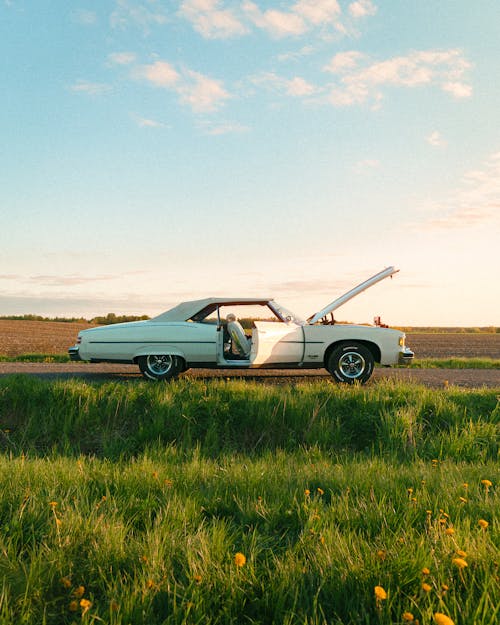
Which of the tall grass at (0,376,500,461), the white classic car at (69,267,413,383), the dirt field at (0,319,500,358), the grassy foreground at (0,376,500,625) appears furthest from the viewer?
the dirt field at (0,319,500,358)

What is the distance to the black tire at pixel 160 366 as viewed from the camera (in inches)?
382

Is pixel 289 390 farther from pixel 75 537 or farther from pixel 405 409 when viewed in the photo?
pixel 75 537

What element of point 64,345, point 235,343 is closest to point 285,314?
point 235,343

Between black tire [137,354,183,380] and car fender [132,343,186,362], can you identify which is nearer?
car fender [132,343,186,362]

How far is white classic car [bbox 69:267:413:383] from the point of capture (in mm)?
9547

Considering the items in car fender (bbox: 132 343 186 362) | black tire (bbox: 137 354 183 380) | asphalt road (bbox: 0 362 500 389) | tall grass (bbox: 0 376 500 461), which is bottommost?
tall grass (bbox: 0 376 500 461)

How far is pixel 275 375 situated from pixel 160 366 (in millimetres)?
2951

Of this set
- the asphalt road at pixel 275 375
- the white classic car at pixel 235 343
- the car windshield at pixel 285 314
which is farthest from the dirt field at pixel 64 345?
the car windshield at pixel 285 314

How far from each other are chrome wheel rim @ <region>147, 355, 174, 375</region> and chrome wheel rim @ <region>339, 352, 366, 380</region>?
337 cm

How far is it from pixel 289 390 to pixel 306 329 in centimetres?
162

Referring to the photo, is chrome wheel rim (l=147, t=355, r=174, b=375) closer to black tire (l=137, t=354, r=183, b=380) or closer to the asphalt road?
black tire (l=137, t=354, r=183, b=380)

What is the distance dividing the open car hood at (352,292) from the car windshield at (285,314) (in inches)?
9.0

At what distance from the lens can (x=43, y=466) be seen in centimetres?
477

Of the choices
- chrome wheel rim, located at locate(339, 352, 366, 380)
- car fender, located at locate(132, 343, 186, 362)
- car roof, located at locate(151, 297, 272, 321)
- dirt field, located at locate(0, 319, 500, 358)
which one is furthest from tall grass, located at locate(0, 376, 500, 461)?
dirt field, located at locate(0, 319, 500, 358)
